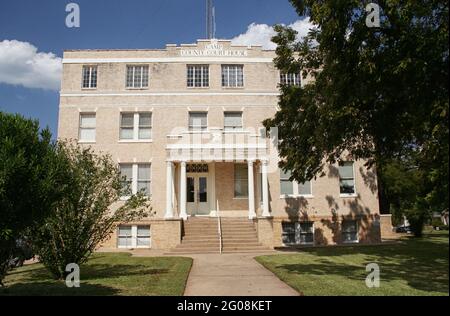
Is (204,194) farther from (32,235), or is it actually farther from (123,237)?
(32,235)

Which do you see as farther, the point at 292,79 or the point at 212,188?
the point at 292,79

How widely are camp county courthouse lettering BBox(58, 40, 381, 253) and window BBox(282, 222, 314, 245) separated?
6 centimetres

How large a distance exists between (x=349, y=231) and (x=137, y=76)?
1584 cm

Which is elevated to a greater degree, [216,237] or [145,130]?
[145,130]

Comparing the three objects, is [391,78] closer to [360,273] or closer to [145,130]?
[360,273]

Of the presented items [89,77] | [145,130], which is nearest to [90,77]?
[89,77]

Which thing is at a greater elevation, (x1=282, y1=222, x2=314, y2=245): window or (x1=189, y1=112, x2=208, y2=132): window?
(x1=189, y1=112, x2=208, y2=132): window

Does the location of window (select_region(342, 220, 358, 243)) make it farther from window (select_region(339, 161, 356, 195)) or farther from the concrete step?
the concrete step

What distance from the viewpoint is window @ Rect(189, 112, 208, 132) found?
84.2 feet

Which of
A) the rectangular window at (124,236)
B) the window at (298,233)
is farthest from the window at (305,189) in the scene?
the rectangular window at (124,236)

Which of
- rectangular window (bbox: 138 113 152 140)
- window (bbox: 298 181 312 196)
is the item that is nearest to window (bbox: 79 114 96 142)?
rectangular window (bbox: 138 113 152 140)

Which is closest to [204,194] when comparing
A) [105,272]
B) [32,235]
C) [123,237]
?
[123,237]

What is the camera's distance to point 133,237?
2439 centimetres
